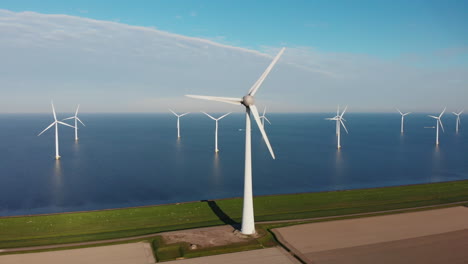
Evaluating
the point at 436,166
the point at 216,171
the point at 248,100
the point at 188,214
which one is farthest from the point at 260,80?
the point at 436,166

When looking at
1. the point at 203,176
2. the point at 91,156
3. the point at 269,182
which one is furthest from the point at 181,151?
the point at 269,182

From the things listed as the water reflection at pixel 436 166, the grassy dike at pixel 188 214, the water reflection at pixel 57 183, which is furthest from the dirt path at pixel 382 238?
the water reflection at pixel 57 183

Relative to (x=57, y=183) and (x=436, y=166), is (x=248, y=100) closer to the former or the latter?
(x=57, y=183)

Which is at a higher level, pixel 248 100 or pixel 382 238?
pixel 248 100

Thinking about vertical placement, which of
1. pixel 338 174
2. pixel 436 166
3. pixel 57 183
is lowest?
pixel 436 166

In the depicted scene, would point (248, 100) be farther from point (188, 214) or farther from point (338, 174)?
point (338, 174)

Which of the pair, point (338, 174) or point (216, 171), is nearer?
point (338, 174)

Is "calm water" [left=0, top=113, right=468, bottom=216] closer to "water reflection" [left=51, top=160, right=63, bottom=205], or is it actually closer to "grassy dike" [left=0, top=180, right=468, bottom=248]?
"water reflection" [left=51, top=160, right=63, bottom=205]

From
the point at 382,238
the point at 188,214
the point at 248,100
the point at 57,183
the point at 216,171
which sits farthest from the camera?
the point at 216,171

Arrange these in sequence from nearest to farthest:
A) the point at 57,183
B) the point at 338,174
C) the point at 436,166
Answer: the point at 57,183, the point at 338,174, the point at 436,166

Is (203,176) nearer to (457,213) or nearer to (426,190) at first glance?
(426,190)
